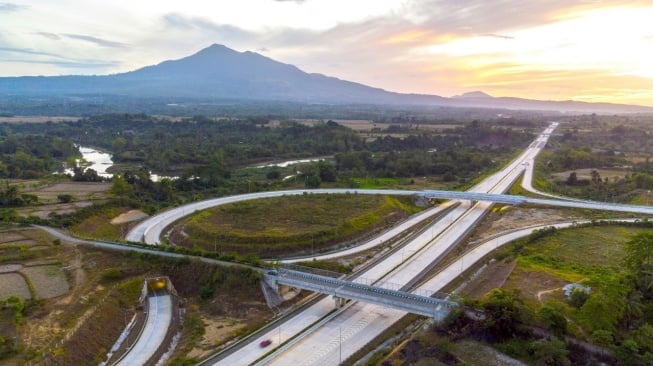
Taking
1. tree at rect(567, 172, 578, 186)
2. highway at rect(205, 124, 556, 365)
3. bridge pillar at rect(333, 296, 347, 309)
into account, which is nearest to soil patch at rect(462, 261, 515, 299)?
highway at rect(205, 124, 556, 365)

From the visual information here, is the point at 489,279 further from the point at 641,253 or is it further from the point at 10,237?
the point at 10,237

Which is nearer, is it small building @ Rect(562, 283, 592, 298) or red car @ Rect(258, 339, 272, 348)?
red car @ Rect(258, 339, 272, 348)

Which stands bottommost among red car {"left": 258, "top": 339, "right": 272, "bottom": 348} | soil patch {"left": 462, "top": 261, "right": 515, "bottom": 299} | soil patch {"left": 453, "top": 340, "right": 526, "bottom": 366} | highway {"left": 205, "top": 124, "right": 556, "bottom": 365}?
red car {"left": 258, "top": 339, "right": 272, "bottom": 348}

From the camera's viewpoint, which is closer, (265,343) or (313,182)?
(265,343)

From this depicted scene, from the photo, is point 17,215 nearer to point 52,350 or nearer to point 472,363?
point 52,350

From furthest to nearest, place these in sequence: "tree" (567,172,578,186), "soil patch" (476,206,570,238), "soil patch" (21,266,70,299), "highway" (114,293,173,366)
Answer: "tree" (567,172,578,186) → "soil patch" (476,206,570,238) → "soil patch" (21,266,70,299) → "highway" (114,293,173,366)

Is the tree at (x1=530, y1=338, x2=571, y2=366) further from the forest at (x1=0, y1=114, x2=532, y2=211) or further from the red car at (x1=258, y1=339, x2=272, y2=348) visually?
the forest at (x1=0, y1=114, x2=532, y2=211)

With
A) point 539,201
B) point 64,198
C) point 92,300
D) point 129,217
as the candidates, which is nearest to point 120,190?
point 64,198
